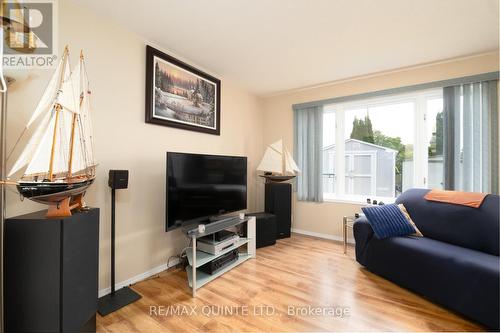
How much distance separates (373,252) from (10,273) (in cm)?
293

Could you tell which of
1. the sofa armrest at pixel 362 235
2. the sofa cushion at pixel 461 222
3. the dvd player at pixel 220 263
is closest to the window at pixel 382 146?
the sofa cushion at pixel 461 222

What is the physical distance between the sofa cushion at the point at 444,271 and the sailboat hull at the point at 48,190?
2.70 meters

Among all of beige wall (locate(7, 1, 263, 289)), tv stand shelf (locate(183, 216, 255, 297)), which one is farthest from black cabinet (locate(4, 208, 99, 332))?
tv stand shelf (locate(183, 216, 255, 297))

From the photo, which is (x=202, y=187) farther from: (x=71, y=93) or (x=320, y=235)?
(x=320, y=235)

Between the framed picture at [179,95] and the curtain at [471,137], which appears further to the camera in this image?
the curtain at [471,137]

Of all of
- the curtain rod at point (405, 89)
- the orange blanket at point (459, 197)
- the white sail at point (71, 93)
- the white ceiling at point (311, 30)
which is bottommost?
the orange blanket at point (459, 197)

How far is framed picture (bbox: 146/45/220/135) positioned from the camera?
231cm

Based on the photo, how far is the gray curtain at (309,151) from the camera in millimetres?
3590

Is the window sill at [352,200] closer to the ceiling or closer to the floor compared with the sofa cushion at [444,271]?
closer to the ceiling

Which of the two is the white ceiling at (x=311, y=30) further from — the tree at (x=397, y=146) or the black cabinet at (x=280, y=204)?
the black cabinet at (x=280, y=204)

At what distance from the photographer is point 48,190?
118 cm

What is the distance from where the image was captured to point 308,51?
98.3 inches

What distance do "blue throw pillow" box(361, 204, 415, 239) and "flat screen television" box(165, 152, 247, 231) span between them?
1.53m

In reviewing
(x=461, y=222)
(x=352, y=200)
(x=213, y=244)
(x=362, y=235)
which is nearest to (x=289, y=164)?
(x=352, y=200)
